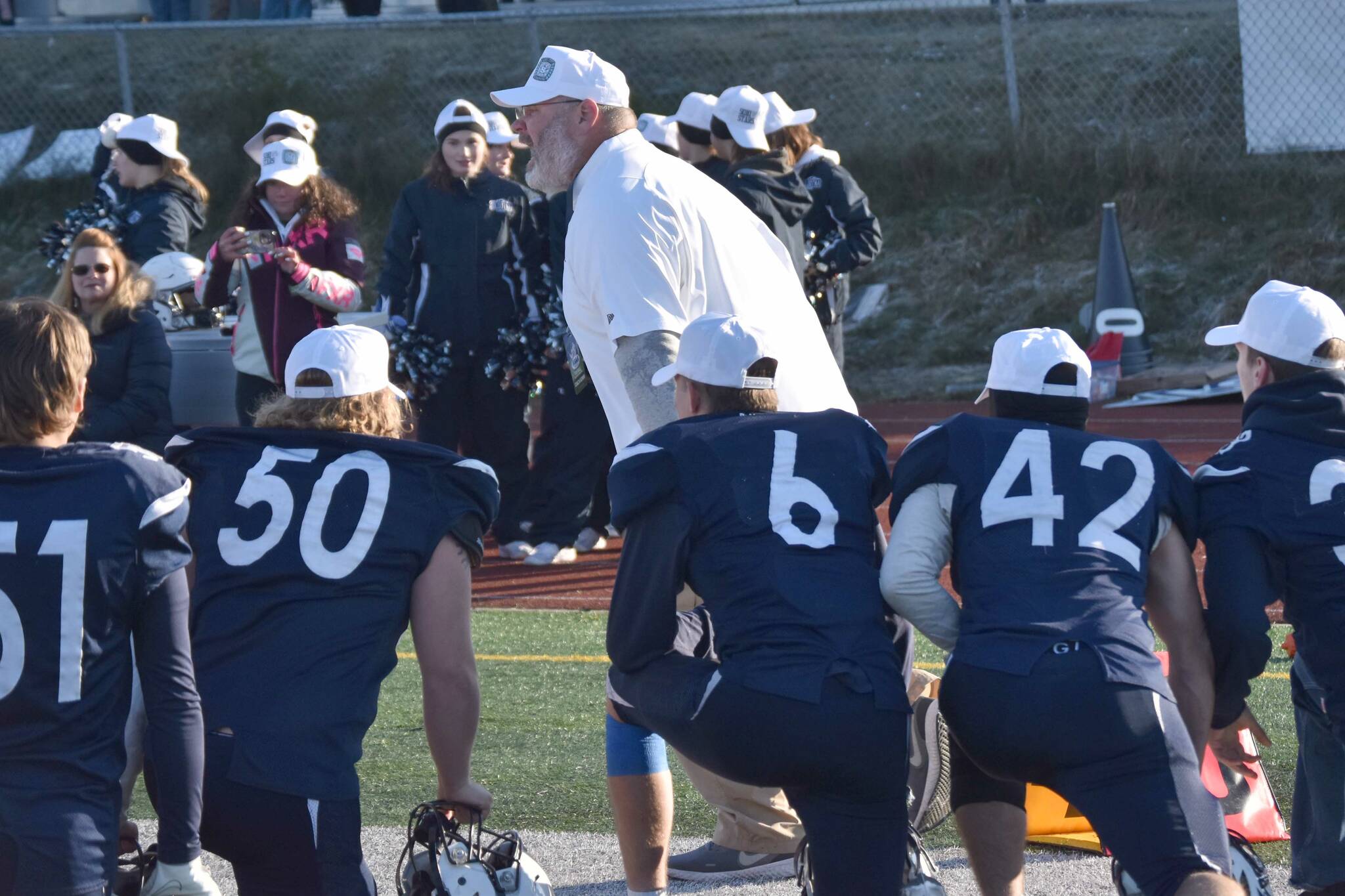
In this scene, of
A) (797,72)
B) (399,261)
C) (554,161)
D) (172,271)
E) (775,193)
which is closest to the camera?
(554,161)

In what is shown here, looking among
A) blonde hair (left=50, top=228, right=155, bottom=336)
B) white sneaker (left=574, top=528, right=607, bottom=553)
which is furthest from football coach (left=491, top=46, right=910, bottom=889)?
white sneaker (left=574, top=528, right=607, bottom=553)

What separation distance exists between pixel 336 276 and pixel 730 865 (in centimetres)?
417

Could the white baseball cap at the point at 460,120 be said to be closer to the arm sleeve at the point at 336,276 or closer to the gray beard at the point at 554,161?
the arm sleeve at the point at 336,276

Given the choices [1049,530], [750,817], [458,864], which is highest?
[1049,530]

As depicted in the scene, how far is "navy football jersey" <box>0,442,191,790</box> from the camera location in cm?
294

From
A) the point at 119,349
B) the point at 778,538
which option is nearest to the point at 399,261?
the point at 119,349

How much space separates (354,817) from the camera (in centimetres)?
333

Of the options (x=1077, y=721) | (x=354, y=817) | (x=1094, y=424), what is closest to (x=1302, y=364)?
(x=1077, y=721)

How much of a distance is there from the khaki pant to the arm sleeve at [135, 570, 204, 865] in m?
1.60

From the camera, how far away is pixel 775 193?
26.7ft

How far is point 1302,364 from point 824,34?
16456 mm

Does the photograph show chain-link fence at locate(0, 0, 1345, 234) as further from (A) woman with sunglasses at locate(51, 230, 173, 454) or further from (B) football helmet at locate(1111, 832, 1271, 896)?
(B) football helmet at locate(1111, 832, 1271, 896)

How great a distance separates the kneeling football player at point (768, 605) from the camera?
128 inches

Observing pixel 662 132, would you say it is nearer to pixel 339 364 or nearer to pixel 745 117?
pixel 745 117
